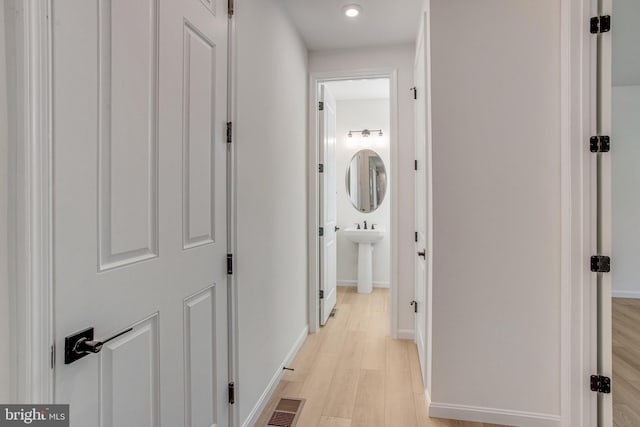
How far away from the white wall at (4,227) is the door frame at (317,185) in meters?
2.62

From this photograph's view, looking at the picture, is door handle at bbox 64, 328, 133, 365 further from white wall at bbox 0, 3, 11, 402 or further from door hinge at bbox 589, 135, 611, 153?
door hinge at bbox 589, 135, 611, 153

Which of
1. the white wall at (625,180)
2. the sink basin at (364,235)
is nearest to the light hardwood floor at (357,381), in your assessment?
the white wall at (625,180)

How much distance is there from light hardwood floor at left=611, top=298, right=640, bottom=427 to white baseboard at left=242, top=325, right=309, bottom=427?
6.28ft

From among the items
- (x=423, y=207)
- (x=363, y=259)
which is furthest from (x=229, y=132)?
(x=363, y=259)

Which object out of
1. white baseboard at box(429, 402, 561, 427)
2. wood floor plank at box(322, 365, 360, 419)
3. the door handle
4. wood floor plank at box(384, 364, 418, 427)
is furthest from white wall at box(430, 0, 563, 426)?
the door handle

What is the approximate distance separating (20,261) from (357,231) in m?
4.17

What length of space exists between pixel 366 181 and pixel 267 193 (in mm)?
3067

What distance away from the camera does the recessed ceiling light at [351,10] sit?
2531 mm

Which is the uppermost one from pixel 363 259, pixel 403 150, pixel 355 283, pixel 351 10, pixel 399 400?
pixel 351 10

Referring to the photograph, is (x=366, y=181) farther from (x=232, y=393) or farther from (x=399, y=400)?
(x=232, y=393)

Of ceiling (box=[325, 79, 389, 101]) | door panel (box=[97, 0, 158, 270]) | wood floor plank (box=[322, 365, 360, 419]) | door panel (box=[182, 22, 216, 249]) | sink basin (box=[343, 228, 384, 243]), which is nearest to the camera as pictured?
door panel (box=[97, 0, 158, 270])

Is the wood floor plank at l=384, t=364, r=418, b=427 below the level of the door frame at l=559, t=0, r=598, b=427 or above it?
below

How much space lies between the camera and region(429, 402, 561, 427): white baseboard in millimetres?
1925

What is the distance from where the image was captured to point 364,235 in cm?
469
